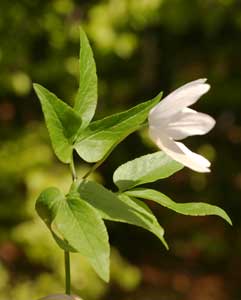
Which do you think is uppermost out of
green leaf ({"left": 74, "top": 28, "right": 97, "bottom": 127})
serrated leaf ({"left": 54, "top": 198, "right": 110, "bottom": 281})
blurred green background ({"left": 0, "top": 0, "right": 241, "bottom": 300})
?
green leaf ({"left": 74, "top": 28, "right": 97, "bottom": 127})

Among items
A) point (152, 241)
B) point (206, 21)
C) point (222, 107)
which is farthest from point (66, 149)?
point (152, 241)

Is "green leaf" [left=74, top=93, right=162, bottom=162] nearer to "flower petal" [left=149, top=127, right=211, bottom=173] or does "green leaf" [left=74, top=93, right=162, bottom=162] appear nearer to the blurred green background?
"flower petal" [left=149, top=127, right=211, bottom=173]

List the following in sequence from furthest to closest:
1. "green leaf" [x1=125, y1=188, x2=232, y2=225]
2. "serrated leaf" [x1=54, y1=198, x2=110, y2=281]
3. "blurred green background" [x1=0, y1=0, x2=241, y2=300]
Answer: "blurred green background" [x1=0, y1=0, x2=241, y2=300] < "green leaf" [x1=125, y1=188, x2=232, y2=225] < "serrated leaf" [x1=54, y1=198, x2=110, y2=281]

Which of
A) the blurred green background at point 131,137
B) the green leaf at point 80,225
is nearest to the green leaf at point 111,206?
the green leaf at point 80,225

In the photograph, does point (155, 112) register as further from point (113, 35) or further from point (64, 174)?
point (113, 35)

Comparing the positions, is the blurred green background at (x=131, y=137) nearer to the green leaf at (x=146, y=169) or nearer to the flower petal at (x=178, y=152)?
the green leaf at (x=146, y=169)

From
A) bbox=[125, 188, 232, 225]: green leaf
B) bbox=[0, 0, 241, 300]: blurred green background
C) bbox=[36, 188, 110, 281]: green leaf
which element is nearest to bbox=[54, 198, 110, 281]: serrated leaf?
bbox=[36, 188, 110, 281]: green leaf

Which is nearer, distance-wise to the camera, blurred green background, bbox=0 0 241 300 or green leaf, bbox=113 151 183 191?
green leaf, bbox=113 151 183 191

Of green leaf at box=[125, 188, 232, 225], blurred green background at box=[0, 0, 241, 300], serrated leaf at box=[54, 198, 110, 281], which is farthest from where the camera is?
blurred green background at box=[0, 0, 241, 300]
